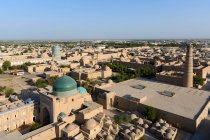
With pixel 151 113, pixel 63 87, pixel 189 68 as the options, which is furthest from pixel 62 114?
pixel 189 68

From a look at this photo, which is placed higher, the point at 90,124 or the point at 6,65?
the point at 6,65

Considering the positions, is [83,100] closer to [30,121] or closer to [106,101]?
[106,101]

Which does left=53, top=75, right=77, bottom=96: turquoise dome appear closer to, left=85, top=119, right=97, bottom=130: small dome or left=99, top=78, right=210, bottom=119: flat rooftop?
left=85, top=119, right=97, bottom=130: small dome

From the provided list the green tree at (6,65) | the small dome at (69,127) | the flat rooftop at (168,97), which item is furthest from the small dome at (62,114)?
the green tree at (6,65)

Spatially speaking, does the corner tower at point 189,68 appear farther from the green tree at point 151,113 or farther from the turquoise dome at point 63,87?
the turquoise dome at point 63,87

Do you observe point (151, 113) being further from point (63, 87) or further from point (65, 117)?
point (63, 87)

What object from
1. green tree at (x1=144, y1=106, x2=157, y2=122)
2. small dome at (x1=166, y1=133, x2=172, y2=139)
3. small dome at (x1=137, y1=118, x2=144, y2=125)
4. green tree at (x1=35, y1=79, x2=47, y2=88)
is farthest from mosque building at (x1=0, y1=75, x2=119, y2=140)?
green tree at (x1=35, y1=79, x2=47, y2=88)

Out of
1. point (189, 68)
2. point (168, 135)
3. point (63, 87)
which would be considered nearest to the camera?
point (168, 135)
